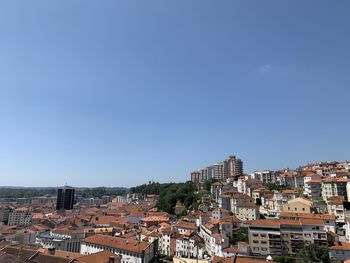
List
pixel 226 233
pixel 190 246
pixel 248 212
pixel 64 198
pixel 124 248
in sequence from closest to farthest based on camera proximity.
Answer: pixel 124 248 → pixel 226 233 → pixel 190 246 → pixel 248 212 → pixel 64 198

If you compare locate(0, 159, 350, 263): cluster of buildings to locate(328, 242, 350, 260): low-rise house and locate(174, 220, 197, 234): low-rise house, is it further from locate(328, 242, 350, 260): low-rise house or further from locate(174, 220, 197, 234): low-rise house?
locate(174, 220, 197, 234): low-rise house

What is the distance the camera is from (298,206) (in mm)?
52812

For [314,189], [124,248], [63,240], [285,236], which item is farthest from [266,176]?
[63,240]

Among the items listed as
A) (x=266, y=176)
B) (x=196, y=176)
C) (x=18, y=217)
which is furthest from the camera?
(x=196, y=176)

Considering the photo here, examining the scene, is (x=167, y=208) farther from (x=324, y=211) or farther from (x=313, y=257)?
(x=313, y=257)

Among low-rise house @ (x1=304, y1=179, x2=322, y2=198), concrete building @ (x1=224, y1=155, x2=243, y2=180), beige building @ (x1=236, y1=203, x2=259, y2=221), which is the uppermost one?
concrete building @ (x1=224, y1=155, x2=243, y2=180)

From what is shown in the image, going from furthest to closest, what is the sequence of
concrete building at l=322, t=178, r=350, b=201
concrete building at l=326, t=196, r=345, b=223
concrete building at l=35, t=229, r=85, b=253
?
concrete building at l=322, t=178, r=350, b=201 → concrete building at l=326, t=196, r=345, b=223 → concrete building at l=35, t=229, r=85, b=253

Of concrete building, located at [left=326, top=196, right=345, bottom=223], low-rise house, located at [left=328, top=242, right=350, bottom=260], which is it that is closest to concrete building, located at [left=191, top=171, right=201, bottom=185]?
concrete building, located at [left=326, top=196, right=345, bottom=223]

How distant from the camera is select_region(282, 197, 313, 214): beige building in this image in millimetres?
52219

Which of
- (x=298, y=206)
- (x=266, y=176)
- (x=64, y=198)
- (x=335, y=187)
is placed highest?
(x=266, y=176)

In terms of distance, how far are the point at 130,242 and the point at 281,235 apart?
72.3 feet

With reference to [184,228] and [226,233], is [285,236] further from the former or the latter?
[184,228]

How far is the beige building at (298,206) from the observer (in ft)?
171

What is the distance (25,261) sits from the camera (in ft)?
74.3
